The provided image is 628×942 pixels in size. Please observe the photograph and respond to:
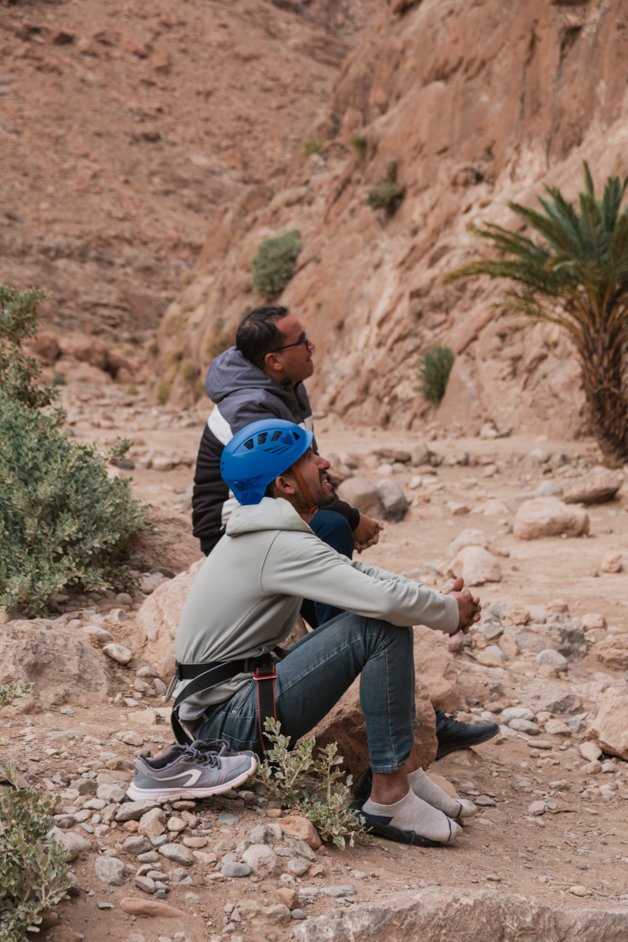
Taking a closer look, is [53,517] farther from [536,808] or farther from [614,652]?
[614,652]

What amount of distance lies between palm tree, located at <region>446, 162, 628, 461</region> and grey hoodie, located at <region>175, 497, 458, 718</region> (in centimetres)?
760

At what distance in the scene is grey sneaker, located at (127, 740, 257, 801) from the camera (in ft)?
9.78

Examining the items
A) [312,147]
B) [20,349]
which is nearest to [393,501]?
[20,349]

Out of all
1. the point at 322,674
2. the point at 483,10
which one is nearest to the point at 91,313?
the point at 483,10

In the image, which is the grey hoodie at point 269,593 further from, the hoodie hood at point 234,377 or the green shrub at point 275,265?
the green shrub at point 275,265

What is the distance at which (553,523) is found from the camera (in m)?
8.27

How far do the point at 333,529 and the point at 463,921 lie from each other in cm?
181

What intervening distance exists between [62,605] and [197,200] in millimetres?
34617

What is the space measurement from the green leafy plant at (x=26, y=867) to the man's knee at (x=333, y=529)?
1.84 m

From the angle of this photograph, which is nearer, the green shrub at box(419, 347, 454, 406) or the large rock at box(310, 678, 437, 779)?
the large rock at box(310, 678, 437, 779)

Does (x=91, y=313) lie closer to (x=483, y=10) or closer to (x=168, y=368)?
(x=168, y=368)

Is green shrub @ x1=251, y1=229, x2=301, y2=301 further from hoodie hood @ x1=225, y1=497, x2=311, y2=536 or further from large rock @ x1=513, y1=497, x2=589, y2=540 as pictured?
hoodie hood @ x1=225, y1=497, x2=311, y2=536

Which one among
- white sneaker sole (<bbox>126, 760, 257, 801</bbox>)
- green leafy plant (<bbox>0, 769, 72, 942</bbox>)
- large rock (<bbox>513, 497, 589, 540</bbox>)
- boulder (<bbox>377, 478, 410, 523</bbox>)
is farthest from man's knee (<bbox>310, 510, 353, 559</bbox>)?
boulder (<bbox>377, 478, 410, 523</bbox>)

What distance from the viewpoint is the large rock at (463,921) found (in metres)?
2.50
